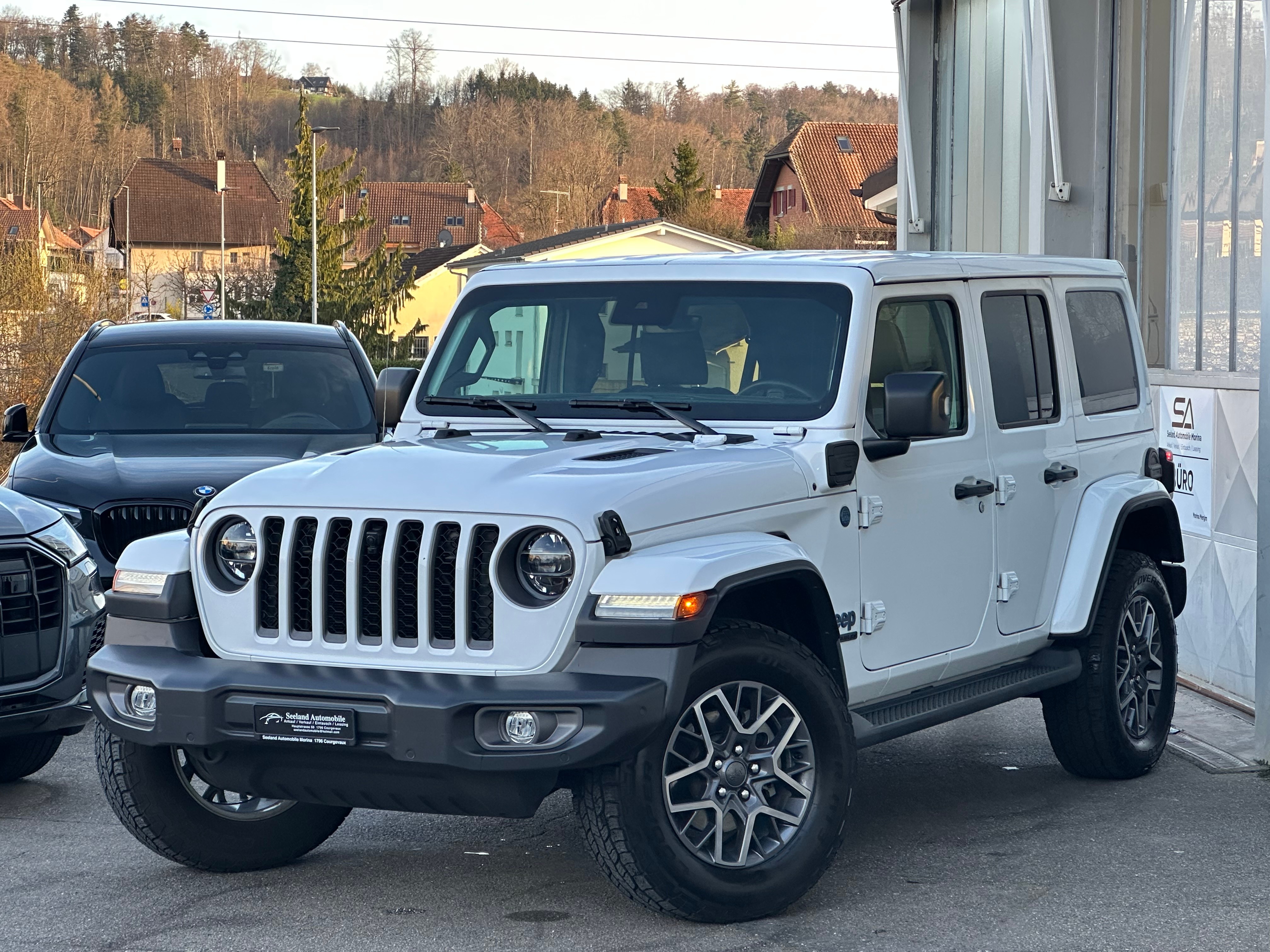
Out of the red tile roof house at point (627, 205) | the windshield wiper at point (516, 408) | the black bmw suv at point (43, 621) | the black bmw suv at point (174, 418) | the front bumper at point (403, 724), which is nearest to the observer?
the front bumper at point (403, 724)

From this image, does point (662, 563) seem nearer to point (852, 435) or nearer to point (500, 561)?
point (500, 561)

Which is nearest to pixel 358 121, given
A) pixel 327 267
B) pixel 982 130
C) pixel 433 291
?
pixel 433 291

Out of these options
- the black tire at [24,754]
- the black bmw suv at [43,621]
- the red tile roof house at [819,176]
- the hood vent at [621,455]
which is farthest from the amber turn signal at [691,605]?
the red tile roof house at [819,176]

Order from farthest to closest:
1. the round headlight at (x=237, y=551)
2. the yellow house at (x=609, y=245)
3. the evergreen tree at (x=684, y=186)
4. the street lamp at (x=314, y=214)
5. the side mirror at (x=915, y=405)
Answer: the evergreen tree at (x=684, y=186) < the yellow house at (x=609, y=245) < the street lamp at (x=314, y=214) < the side mirror at (x=915, y=405) < the round headlight at (x=237, y=551)

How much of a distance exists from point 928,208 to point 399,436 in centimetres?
995

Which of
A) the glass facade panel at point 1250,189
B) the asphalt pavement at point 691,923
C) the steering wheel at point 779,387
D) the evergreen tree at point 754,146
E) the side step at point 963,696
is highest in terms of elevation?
the evergreen tree at point 754,146

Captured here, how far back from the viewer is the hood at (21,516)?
6.22 metres

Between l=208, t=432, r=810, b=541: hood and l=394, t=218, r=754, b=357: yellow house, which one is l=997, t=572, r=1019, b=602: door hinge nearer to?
l=208, t=432, r=810, b=541: hood

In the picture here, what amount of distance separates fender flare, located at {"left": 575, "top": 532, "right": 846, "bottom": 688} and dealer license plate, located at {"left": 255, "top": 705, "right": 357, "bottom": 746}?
0.64m

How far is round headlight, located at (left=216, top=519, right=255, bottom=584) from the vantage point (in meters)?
4.97

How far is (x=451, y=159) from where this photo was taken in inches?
5069

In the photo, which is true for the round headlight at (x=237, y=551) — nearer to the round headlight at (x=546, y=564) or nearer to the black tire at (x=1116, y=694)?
the round headlight at (x=546, y=564)

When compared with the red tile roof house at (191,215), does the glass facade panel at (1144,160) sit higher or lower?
lower

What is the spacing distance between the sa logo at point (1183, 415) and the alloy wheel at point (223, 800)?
5784 millimetres
